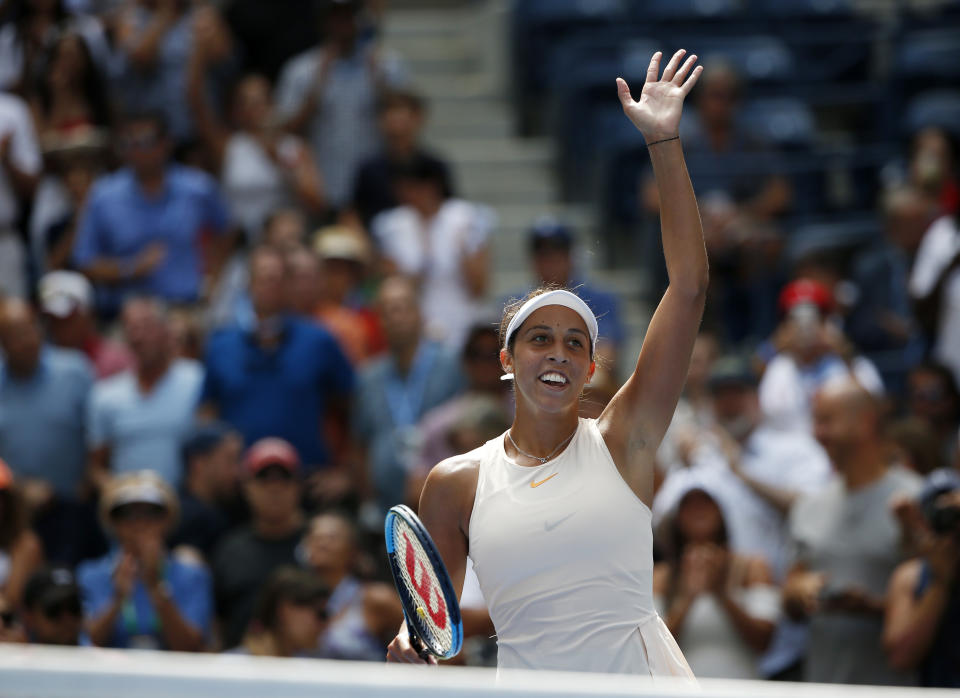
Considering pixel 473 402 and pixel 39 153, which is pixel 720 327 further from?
pixel 39 153

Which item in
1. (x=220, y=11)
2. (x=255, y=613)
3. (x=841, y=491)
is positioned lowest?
(x=255, y=613)

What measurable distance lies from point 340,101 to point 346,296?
5.02 ft

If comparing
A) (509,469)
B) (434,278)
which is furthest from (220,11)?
(509,469)

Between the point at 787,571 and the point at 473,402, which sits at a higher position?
the point at 473,402

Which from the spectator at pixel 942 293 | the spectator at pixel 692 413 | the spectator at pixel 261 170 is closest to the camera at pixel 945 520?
the spectator at pixel 692 413

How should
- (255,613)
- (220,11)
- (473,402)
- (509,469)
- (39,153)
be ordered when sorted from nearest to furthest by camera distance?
(509,469) → (255,613) → (473,402) → (39,153) → (220,11)

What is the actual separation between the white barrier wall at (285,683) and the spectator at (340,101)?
6.96 m

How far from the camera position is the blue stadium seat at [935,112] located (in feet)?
32.1

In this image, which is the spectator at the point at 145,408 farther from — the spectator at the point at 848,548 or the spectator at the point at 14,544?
the spectator at the point at 848,548

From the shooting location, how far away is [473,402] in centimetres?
647

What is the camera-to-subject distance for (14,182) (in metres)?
8.71

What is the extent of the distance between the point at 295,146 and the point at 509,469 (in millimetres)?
5863

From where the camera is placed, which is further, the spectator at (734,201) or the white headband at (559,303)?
the spectator at (734,201)

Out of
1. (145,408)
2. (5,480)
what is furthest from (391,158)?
(5,480)
